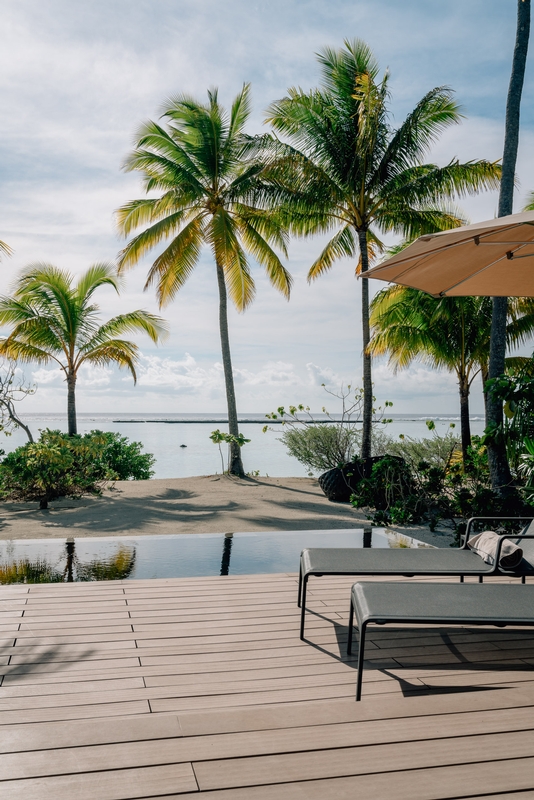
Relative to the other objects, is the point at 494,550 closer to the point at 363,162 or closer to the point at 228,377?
the point at 363,162

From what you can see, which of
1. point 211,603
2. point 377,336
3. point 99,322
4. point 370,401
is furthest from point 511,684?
point 99,322

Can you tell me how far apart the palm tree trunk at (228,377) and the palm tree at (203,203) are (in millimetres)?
23

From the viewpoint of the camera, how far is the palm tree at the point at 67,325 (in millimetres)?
13133

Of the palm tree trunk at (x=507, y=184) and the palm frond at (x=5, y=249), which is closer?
the palm tree trunk at (x=507, y=184)

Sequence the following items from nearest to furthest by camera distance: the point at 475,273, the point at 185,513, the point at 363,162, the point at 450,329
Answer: the point at 475,273 < the point at 185,513 < the point at 363,162 < the point at 450,329

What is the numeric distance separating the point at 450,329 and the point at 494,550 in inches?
417

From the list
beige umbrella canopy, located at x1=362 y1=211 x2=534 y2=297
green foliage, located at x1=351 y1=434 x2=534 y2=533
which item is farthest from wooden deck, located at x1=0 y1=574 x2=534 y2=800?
green foliage, located at x1=351 y1=434 x2=534 y2=533

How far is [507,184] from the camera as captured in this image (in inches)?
310

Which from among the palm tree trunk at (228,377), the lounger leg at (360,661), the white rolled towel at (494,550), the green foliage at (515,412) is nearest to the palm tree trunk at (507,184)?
the green foliage at (515,412)

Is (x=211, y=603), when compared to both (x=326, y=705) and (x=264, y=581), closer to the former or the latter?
(x=264, y=581)

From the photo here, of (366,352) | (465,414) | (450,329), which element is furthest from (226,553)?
(465,414)

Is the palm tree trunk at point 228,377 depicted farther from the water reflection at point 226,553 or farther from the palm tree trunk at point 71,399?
the water reflection at point 226,553

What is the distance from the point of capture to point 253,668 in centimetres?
300

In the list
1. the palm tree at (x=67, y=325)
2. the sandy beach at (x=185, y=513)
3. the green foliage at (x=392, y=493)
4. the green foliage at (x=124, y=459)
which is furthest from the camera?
the green foliage at (x=124, y=459)
